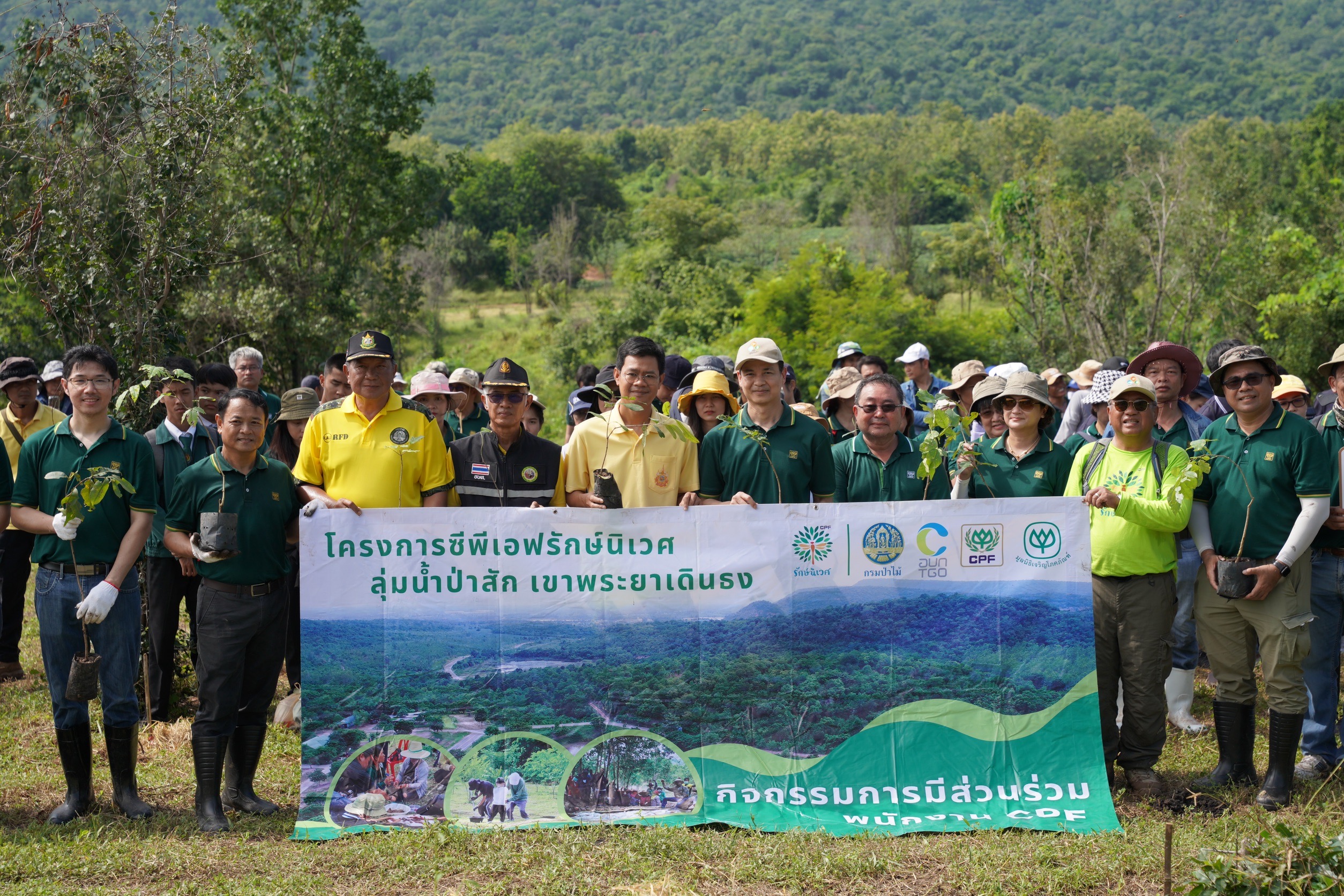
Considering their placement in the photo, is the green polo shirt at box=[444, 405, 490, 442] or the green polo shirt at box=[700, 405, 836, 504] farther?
the green polo shirt at box=[444, 405, 490, 442]

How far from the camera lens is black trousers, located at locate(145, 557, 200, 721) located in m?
7.40

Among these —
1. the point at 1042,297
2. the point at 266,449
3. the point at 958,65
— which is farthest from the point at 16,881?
the point at 958,65

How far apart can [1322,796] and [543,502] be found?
4.57 meters

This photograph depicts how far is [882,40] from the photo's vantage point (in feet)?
646

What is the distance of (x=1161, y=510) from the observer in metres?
5.86

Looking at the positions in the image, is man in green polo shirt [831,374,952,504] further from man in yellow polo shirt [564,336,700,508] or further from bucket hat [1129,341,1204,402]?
bucket hat [1129,341,1204,402]

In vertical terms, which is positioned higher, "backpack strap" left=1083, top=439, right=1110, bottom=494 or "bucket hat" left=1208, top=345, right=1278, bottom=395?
"bucket hat" left=1208, top=345, right=1278, bottom=395

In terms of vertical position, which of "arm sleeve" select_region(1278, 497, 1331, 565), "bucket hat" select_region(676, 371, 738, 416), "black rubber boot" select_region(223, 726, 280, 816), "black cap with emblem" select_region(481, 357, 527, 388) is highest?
"black cap with emblem" select_region(481, 357, 527, 388)

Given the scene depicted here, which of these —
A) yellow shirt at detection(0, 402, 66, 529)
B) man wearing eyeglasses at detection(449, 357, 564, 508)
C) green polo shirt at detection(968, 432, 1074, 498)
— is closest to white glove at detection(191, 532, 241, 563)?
man wearing eyeglasses at detection(449, 357, 564, 508)

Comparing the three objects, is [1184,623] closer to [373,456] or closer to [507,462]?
[507,462]

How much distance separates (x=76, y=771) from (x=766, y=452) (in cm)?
412

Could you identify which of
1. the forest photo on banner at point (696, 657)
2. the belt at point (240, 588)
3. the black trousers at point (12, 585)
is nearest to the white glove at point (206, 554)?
the belt at point (240, 588)

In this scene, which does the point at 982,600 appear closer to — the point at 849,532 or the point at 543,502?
the point at 849,532

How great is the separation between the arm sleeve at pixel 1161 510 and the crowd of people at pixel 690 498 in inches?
0.4
